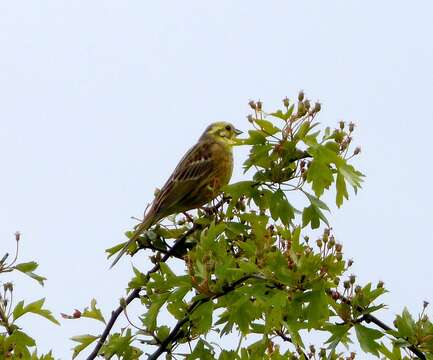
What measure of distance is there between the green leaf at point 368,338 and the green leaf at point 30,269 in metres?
2.05

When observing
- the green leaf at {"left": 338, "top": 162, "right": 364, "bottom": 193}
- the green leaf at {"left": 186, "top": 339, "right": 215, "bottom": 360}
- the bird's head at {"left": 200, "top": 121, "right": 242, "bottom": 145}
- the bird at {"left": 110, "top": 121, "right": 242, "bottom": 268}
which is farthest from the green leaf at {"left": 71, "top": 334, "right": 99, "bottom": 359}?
the bird's head at {"left": 200, "top": 121, "right": 242, "bottom": 145}

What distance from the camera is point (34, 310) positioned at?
18.8 ft

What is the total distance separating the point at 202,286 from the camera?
461cm

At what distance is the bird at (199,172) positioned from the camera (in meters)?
7.38

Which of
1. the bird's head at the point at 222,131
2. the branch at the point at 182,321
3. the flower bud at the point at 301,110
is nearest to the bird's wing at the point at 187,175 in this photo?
the bird's head at the point at 222,131

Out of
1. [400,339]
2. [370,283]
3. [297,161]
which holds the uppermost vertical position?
[297,161]

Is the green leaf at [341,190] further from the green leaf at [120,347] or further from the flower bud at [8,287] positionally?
the flower bud at [8,287]

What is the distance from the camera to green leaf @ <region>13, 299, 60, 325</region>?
563 centimetres

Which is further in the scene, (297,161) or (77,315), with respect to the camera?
(77,315)

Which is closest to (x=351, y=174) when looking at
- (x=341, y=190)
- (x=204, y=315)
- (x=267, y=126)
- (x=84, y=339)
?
(x=341, y=190)

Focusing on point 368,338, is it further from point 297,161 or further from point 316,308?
point 297,161

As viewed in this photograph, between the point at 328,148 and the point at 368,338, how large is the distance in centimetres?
100

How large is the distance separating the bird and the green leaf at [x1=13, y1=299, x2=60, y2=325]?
1.38 meters

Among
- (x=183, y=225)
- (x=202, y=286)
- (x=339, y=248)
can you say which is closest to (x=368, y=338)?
(x=339, y=248)
